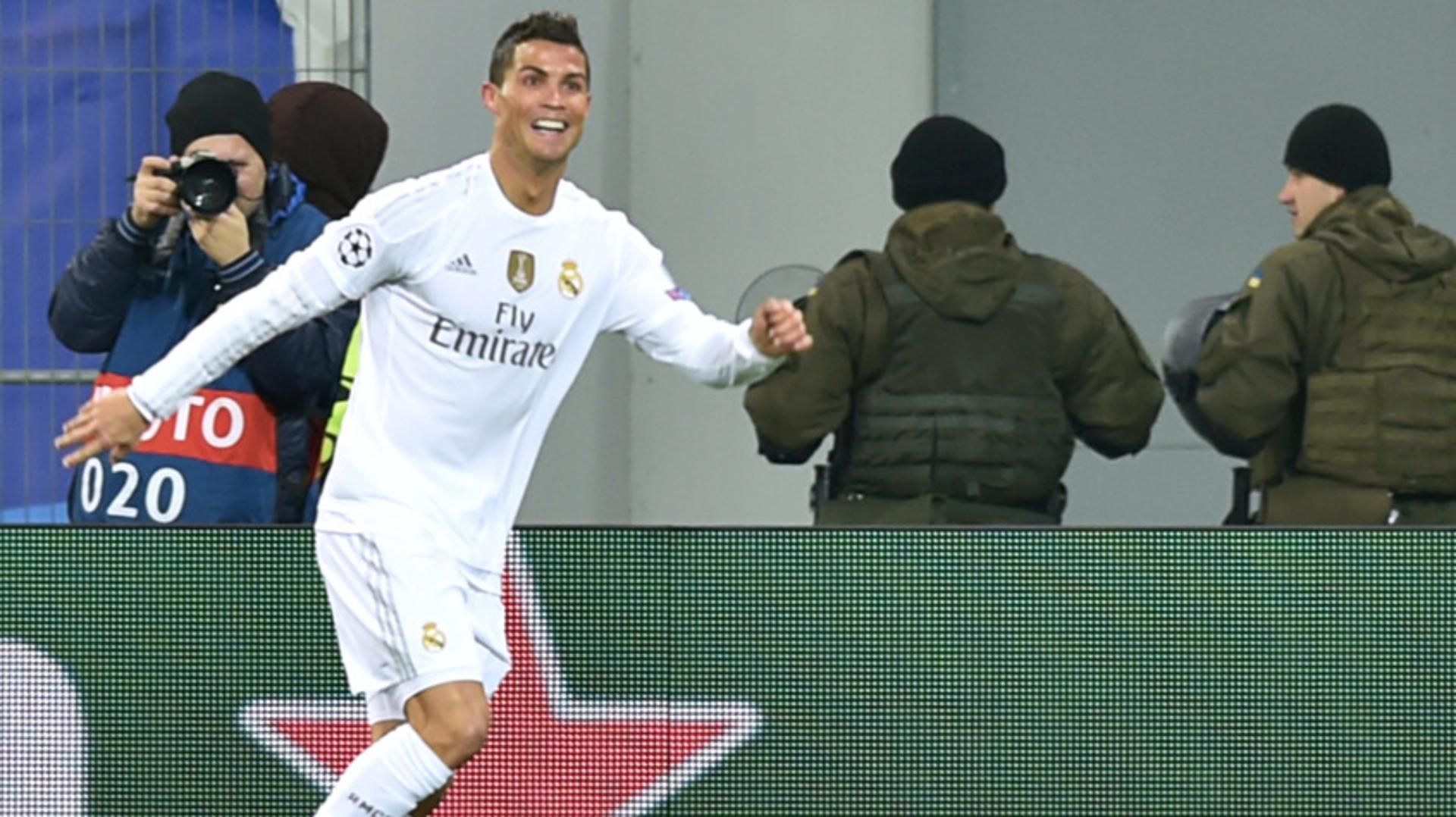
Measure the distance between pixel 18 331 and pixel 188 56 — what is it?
98cm

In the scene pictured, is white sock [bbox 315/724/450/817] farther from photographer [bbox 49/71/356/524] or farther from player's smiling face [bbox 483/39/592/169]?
player's smiling face [bbox 483/39/592/169]

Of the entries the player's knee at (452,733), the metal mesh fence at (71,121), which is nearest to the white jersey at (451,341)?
the player's knee at (452,733)

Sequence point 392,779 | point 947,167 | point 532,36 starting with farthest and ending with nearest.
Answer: point 947,167 < point 532,36 < point 392,779

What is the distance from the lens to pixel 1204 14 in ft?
30.6

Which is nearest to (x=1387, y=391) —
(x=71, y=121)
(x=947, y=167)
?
(x=947, y=167)

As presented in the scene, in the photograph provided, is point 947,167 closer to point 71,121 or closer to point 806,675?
point 806,675

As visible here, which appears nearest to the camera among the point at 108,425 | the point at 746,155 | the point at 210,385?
the point at 108,425

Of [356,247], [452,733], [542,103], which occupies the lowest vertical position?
[452,733]

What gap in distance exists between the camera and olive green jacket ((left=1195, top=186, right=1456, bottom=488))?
702cm

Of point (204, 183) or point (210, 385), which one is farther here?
point (210, 385)

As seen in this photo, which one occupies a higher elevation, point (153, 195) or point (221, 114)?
point (221, 114)

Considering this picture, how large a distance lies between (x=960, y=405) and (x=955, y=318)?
22 cm

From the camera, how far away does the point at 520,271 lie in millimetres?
6203

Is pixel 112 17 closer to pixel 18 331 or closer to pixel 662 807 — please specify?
pixel 18 331
